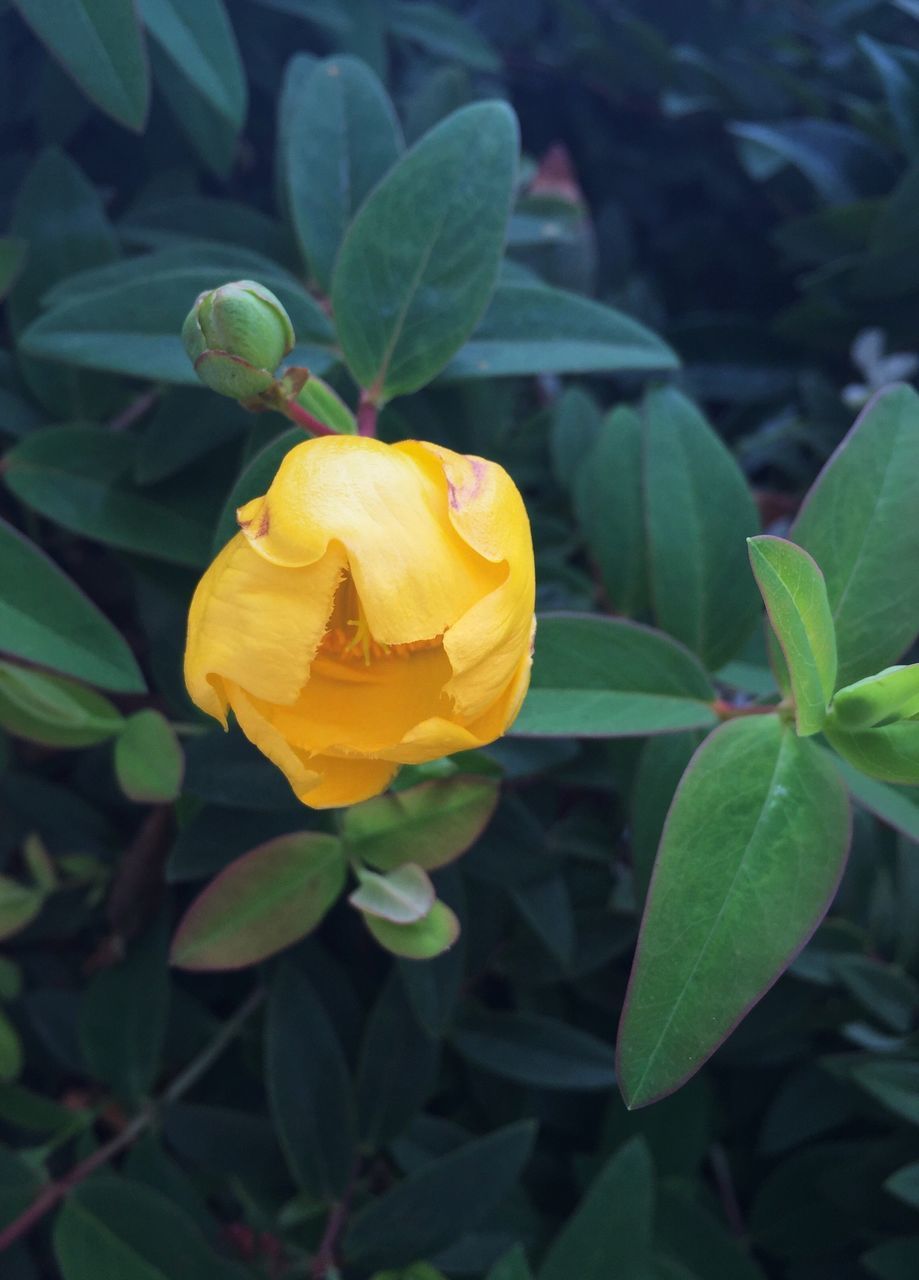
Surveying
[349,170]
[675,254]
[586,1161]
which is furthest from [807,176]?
[586,1161]

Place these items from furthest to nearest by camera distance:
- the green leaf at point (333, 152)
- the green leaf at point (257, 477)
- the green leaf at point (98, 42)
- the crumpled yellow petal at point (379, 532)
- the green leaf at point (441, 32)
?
the green leaf at point (441, 32), the green leaf at point (333, 152), the green leaf at point (98, 42), the green leaf at point (257, 477), the crumpled yellow petal at point (379, 532)

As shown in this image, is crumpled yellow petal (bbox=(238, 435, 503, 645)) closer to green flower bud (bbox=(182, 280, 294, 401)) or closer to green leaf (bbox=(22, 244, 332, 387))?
green flower bud (bbox=(182, 280, 294, 401))

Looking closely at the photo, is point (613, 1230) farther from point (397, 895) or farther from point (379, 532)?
point (379, 532)

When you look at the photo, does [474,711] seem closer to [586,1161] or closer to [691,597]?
[691,597]

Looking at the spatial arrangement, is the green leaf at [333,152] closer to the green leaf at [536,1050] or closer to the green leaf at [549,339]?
the green leaf at [549,339]

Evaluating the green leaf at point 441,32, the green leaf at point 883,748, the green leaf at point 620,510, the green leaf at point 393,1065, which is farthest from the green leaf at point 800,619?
the green leaf at point 441,32
